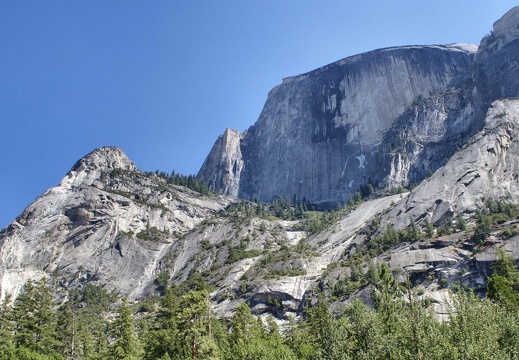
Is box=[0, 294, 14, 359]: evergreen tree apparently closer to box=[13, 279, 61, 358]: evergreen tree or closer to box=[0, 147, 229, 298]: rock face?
box=[13, 279, 61, 358]: evergreen tree

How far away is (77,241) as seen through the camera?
493ft

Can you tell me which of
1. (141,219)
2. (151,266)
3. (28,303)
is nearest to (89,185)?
(141,219)

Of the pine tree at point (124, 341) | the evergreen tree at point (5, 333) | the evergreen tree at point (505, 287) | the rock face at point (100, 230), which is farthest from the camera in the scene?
the rock face at point (100, 230)

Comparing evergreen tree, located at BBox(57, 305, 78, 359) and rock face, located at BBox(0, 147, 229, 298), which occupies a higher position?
rock face, located at BBox(0, 147, 229, 298)

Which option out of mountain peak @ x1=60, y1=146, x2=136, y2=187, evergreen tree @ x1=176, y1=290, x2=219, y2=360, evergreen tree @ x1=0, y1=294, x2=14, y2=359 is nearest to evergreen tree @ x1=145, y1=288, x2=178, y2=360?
evergreen tree @ x1=176, y1=290, x2=219, y2=360

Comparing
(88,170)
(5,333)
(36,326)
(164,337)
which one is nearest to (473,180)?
(164,337)

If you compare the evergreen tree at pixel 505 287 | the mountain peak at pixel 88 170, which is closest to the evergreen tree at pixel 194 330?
the evergreen tree at pixel 505 287

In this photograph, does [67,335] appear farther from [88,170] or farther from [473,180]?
[88,170]

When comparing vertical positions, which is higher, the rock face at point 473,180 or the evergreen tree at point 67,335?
the rock face at point 473,180

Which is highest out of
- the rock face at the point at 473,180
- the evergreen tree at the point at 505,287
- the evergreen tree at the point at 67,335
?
the rock face at the point at 473,180

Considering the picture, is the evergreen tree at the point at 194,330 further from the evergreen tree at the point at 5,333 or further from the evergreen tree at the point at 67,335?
the evergreen tree at the point at 67,335

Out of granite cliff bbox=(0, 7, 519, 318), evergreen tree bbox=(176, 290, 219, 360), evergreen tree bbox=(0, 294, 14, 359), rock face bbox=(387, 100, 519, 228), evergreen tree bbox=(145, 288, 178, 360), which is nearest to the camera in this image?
evergreen tree bbox=(0, 294, 14, 359)

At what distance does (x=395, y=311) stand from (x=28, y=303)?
4080 cm

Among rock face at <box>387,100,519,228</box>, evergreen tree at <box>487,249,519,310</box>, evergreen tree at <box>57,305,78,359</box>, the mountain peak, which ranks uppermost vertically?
the mountain peak
